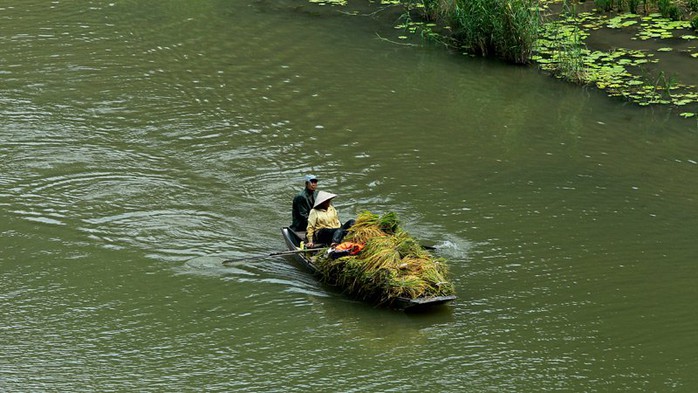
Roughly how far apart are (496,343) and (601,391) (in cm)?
133

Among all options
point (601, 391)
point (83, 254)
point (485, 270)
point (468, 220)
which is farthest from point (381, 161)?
point (601, 391)

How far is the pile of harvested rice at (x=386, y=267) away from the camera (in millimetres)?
12312

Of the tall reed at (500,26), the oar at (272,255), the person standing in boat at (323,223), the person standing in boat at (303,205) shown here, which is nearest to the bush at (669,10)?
the tall reed at (500,26)

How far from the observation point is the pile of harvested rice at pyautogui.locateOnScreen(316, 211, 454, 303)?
485 inches

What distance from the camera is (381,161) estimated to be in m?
17.1

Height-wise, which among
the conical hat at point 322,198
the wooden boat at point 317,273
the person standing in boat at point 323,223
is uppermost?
the conical hat at point 322,198

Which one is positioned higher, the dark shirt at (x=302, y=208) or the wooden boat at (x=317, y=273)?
the dark shirt at (x=302, y=208)

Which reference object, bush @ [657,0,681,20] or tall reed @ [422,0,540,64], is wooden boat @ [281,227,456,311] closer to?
tall reed @ [422,0,540,64]

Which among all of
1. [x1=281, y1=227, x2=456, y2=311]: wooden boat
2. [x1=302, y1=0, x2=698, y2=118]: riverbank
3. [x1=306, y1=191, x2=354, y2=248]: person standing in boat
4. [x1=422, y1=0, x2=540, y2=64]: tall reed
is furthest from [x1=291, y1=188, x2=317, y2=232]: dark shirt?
[x1=422, y1=0, x2=540, y2=64]: tall reed

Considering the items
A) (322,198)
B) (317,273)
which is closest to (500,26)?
(322,198)

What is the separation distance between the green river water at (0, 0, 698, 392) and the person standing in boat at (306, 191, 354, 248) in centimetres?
55

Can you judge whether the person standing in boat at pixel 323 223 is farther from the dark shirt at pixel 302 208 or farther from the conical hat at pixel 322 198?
the dark shirt at pixel 302 208

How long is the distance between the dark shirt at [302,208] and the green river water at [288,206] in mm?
423

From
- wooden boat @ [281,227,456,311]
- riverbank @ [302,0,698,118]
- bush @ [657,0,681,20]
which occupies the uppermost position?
bush @ [657,0,681,20]
